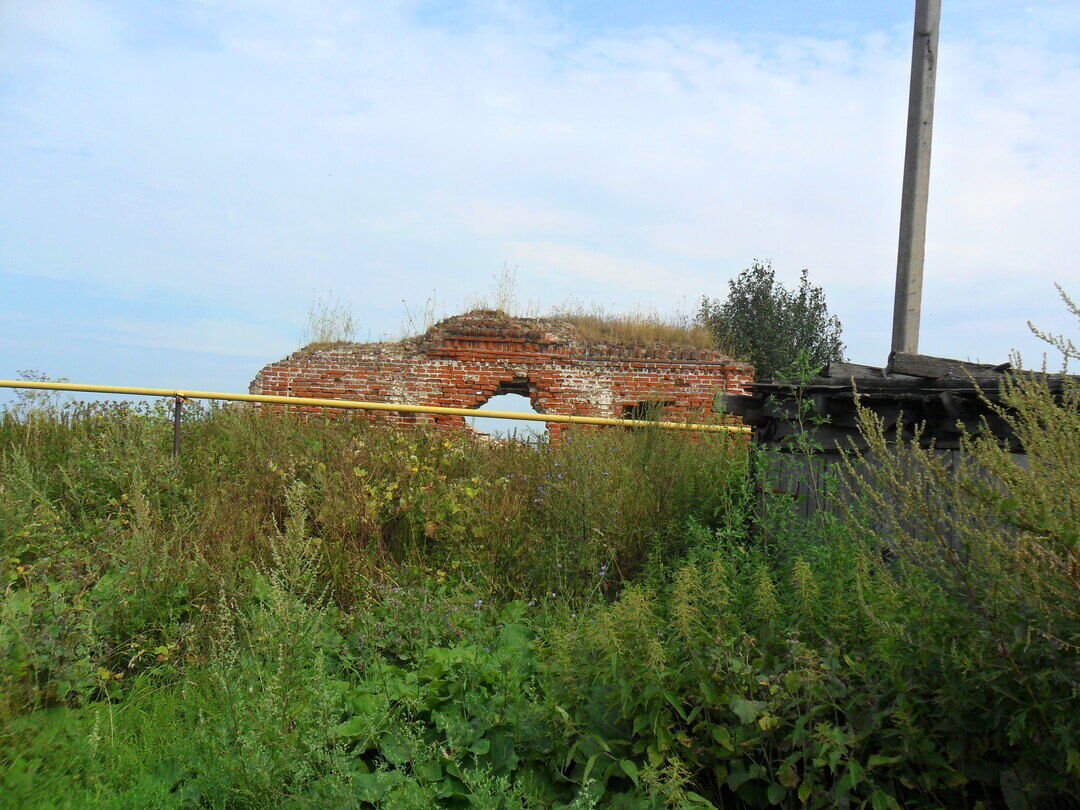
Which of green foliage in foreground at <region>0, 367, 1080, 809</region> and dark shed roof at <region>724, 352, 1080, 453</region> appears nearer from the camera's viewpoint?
green foliage in foreground at <region>0, 367, 1080, 809</region>

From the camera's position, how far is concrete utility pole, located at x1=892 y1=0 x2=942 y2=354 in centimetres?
780

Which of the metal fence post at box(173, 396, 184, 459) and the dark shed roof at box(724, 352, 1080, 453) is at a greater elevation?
the dark shed roof at box(724, 352, 1080, 453)

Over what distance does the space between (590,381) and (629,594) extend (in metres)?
11.9

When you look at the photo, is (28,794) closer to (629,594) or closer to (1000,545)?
(629,594)

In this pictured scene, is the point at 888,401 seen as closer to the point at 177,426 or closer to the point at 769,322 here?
the point at 177,426

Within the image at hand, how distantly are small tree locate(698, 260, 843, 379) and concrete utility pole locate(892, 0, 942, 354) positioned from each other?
43.6 feet

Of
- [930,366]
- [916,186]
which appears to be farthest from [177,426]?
[916,186]

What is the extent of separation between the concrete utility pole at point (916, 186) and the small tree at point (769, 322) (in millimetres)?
13301

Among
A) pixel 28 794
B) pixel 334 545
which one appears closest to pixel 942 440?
A: pixel 334 545

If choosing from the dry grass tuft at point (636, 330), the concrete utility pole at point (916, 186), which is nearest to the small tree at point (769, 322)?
the dry grass tuft at point (636, 330)

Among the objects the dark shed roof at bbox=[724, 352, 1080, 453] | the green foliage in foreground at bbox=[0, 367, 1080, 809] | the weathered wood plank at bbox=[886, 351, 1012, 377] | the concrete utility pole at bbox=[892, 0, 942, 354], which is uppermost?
the concrete utility pole at bbox=[892, 0, 942, 354]

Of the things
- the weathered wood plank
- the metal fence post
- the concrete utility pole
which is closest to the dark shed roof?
the weathered wood plank

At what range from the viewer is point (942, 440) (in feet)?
16.4

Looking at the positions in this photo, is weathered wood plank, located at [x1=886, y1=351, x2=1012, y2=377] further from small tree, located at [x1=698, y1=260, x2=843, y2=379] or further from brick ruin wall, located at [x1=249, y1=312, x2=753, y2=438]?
small tree, located at [x1=698, y1=260, x2=843, y2=379]
